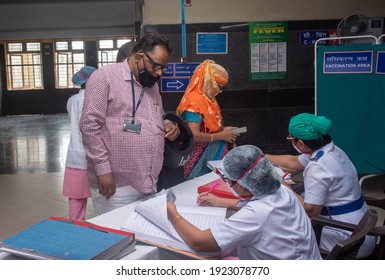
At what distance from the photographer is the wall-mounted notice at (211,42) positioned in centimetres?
504

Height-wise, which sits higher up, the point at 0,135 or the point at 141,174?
the point at 141,174

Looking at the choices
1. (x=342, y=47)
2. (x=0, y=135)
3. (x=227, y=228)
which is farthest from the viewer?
(x=0, y=135)

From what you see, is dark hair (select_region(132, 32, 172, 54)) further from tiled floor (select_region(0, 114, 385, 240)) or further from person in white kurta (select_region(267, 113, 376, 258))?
tiled floor (select_region(0, 114, 385, 240))

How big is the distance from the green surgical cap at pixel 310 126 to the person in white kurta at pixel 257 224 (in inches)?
25.7

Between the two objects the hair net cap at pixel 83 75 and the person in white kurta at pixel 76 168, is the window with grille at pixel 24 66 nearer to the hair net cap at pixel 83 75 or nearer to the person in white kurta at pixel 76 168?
the hair net cap at pixel 83 75

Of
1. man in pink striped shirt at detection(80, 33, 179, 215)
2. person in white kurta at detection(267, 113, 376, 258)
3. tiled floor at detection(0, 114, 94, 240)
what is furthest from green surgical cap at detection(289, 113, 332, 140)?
tiled floor at detection(0, 114, 94, 240)

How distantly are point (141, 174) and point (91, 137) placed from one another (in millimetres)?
274

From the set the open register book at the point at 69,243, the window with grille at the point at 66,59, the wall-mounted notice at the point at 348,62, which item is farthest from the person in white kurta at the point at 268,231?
the window with grille at the point at 66,59

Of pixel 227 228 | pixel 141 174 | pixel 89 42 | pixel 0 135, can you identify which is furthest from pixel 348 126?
pixel 89 42

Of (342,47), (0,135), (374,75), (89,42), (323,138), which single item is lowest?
(0,135)

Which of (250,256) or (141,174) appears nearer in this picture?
(250,256)

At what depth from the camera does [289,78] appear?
5.27 m

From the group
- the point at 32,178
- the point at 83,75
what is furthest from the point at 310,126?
the point at 32,178

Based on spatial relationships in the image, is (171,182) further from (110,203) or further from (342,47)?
(342,47)
